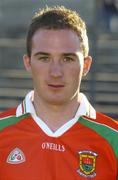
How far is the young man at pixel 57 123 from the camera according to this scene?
10.5 feet

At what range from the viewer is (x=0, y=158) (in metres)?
3.28

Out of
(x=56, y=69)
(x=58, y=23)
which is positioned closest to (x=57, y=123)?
(x=56, y=69)

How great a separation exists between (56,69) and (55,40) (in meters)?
0.17

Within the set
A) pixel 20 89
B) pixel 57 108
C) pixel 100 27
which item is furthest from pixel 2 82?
pixel 57 108

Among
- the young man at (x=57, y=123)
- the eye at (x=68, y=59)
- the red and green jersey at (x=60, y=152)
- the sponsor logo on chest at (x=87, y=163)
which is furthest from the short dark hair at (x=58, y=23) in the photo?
the sponsor logo on chest at (x=87, y=163)

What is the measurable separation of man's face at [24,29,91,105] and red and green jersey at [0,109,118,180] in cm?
19

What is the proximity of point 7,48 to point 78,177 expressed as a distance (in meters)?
5.98

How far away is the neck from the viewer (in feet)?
11.0

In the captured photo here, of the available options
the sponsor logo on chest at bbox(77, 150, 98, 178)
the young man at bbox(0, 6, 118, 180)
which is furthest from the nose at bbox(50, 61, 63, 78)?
the sponsor logo on chest at bbox(77, 150, 98, 178)

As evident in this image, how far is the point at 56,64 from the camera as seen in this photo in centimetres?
317

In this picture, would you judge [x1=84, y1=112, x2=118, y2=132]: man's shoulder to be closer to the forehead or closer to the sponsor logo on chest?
the sponsor logo on chest

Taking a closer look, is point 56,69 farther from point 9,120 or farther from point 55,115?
point 9,120

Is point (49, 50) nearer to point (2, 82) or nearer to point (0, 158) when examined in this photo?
point (0, 158)

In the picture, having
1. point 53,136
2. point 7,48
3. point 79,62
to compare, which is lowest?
point 53,136
